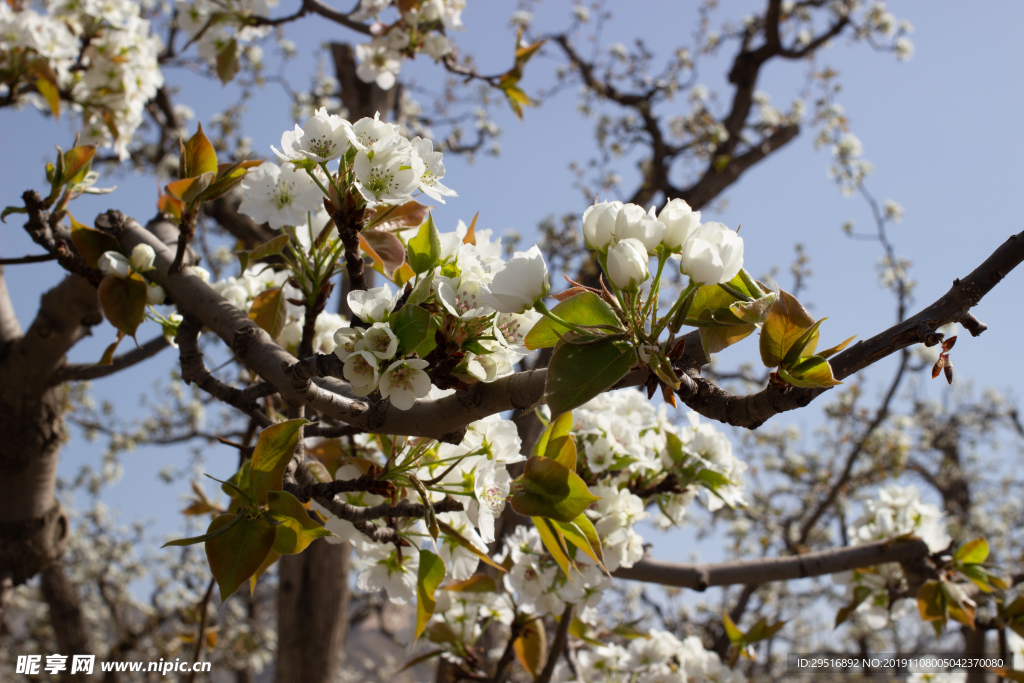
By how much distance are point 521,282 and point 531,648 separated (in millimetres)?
1160

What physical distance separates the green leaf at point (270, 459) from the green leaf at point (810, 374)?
559 mm

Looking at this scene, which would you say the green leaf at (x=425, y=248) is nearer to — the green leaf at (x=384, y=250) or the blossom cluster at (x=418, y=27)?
the green leaf at (x=384, y=250)

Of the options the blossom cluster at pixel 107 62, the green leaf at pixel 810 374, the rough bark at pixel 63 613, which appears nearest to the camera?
Answer: the green leaf at pixel 810 374

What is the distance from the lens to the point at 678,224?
24.9 inches

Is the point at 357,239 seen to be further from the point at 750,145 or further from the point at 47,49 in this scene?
the point at 750,145

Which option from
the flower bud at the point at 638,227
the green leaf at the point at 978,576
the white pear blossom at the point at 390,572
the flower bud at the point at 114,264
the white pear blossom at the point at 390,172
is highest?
the flower bud at the point at 114,264

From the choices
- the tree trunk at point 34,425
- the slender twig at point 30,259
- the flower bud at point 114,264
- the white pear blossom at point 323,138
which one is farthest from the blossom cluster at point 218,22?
the white pear blossom at point 323,138

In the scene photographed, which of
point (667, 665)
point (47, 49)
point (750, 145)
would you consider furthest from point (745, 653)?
point (750, 145)

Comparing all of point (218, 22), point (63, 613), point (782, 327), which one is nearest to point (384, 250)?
point (782, 327)

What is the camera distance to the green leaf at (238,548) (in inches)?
28.3

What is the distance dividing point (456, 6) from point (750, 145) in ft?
13.0

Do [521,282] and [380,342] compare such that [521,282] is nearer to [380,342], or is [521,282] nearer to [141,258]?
[380,342]

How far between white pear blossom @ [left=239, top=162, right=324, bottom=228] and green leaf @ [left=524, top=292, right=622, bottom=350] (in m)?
0.49

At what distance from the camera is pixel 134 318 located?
3.61 ft
